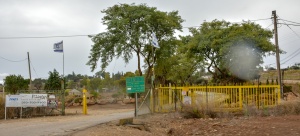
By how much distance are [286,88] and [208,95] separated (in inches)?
781

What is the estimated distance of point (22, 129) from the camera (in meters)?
14.4

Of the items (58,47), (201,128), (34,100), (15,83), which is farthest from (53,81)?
(201,128)

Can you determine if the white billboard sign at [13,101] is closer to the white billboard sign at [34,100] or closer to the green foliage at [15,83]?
the white billboard sign at [34,100]

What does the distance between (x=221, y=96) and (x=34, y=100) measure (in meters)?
11.2

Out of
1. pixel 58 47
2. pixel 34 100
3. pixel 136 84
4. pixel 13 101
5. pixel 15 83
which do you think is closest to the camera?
pixel 136 84

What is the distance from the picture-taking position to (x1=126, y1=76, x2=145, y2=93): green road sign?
17109mm

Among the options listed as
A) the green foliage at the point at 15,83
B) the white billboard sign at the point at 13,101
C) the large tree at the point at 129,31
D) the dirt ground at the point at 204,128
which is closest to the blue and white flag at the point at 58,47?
the large tree at the point at 129,31

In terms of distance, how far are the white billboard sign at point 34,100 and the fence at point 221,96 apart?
722 centimetres

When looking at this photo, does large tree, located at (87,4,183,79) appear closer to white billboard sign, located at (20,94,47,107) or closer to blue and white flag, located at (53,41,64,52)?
blue and white flag, located at (53,41,64,52)

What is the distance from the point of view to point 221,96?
19.0 m

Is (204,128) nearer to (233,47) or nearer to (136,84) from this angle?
(136,84)

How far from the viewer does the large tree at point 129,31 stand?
27.5 meters

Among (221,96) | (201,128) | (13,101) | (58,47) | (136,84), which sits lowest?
(201,128)

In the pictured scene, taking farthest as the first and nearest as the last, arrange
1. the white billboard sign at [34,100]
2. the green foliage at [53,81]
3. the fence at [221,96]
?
the green foliage at [53,81], the white billboard sign at [34,100], the fence at [221,96]
